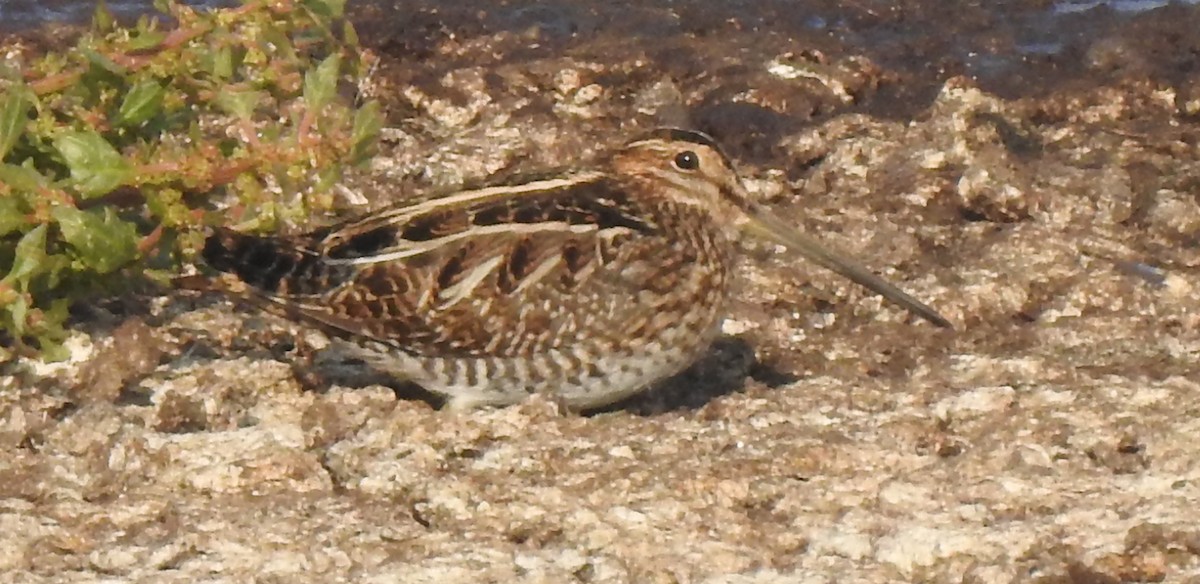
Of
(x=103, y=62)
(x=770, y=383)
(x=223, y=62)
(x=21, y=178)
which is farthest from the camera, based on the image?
(x=770, y=383)

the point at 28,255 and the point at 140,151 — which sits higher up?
the point at 140,151

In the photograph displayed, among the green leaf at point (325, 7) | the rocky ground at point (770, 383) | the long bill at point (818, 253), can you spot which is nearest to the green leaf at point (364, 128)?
the green leaf at point (325, 7)

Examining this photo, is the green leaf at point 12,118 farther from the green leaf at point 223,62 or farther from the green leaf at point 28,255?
the green leaf at point 223,62

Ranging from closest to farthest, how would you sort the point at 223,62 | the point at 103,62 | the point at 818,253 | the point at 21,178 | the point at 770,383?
the point at 21,178
the point at 103,62
the point at 223,62
the point at 770,383
the point at 818,253

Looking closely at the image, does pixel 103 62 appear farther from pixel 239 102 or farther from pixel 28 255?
pixel 28 255

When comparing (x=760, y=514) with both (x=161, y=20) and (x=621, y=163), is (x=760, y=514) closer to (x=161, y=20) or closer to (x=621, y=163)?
(x=621, y=163)

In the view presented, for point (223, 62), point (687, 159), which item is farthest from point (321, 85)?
point (687, 159)

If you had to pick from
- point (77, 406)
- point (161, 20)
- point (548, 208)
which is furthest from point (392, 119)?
point (77, 406)

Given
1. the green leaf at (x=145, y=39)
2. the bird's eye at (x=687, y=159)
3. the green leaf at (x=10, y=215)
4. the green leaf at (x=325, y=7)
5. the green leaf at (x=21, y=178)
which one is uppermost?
the green leaf at (x=325, y=7)
